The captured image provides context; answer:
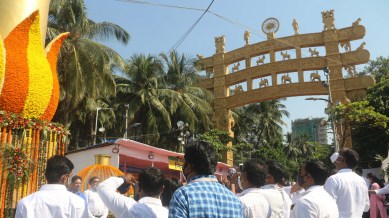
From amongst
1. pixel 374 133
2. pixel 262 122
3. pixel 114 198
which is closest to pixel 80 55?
pixel 114 198

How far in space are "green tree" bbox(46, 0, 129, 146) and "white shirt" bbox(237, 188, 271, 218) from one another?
45.5ft

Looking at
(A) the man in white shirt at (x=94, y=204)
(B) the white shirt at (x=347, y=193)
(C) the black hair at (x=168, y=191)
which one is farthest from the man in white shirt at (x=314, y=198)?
(A) the man in white shirt at (x=94, y=204)

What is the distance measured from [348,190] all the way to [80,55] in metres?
14.6

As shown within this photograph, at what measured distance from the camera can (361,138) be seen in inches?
925

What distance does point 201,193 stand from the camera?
1.97 m

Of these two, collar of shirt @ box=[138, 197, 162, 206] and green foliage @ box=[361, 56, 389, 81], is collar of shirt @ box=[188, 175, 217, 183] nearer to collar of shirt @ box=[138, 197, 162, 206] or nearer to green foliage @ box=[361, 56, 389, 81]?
collar of shirt @ box=[138, 197, 162, 206]

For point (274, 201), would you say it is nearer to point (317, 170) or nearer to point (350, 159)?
point (317, 170)

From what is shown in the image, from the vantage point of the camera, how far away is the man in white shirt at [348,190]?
3879mm

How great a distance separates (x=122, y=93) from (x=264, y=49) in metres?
9.54

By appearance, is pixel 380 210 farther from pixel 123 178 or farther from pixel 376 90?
pixel 376 90

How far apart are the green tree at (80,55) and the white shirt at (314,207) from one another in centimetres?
1389

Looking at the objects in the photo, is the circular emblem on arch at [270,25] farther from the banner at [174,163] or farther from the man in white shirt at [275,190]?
the man in white shirt at [275,190]

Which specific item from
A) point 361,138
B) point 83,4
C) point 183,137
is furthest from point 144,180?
point 361,138

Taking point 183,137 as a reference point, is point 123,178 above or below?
below
